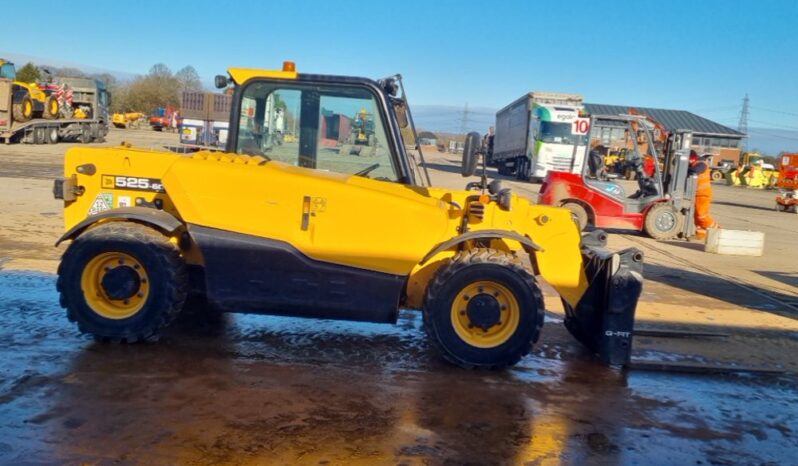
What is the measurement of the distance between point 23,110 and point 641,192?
90.0ft

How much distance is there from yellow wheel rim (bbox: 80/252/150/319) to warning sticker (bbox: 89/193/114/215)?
0.46 metres

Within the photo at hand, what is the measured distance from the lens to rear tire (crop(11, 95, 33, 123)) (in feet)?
102

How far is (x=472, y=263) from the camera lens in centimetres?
533

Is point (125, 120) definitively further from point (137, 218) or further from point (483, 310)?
point (483, 310)

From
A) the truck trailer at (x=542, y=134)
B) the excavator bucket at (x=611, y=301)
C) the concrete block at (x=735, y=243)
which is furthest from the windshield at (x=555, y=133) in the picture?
the excavator bucket at (x=611, y=301)

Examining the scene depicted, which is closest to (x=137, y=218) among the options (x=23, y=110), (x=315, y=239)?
(x=315, y=239)

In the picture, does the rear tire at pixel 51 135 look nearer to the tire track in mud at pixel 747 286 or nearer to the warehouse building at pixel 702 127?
the tire track in mud at pixel 747 286

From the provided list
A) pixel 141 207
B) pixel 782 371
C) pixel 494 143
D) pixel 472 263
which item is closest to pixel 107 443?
pixel 141 207

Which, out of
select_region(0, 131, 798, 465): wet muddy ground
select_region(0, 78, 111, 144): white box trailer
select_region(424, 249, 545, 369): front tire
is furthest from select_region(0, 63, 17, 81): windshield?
select_region(424, 249, 545, 369): front tire

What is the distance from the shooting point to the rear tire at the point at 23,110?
3107 cm

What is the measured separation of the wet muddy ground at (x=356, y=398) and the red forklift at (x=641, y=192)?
7.59 m

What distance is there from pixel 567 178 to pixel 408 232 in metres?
10.3

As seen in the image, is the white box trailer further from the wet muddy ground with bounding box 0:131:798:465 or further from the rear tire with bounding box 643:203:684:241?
the wet muddy ground with bounding box 0:131:798:465

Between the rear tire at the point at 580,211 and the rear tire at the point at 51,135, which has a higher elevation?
the rear tire at the point at 51,135
